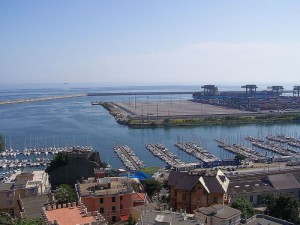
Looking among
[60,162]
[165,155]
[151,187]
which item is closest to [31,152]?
[165,155]

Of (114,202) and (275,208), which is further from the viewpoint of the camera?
(275,208)

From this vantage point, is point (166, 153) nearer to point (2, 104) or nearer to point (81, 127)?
point (81, 127)

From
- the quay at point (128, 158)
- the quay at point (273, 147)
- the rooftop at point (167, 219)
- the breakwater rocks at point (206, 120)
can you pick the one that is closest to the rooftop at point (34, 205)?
the rooftop at point (167, 219)

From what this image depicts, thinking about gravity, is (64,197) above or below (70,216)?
below

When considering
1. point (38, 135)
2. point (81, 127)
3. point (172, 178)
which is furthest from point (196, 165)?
point (81, 127)

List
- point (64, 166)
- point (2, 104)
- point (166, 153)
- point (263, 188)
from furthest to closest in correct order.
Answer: point (2, 104)
point (166, 153)
point (64, 166)
point (263, 188)

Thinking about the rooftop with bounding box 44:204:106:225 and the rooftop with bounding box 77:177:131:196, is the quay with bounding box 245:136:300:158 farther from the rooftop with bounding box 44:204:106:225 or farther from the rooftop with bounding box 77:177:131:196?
the rooftop with bounding box 44:204:106:225

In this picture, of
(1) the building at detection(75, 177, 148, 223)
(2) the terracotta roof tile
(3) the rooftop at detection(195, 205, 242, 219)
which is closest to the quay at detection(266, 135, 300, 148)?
(1) the building at detection(75, 177, 148, 223)

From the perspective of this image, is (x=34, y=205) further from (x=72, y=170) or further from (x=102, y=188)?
(x=72, y=170)
